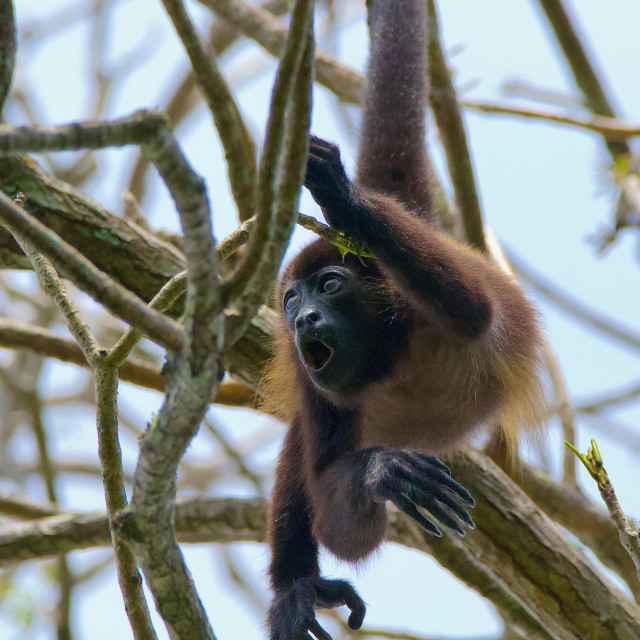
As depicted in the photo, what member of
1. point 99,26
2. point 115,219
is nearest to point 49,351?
point 115,219

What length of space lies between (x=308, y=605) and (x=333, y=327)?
1202mm

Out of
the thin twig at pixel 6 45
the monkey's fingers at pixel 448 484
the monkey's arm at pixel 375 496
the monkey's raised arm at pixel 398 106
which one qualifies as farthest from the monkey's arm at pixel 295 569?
the thin twig at pixel 6 45

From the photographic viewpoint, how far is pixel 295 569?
4039 millimetres

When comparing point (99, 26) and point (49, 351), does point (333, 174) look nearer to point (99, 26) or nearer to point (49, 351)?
point (49, 351)

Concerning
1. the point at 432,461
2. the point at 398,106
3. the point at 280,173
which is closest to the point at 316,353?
the point at 432,461

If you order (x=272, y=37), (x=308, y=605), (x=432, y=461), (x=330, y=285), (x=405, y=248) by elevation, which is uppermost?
(x=272, y=37)

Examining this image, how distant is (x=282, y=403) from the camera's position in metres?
4.60

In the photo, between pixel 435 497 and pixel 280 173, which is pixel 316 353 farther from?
pixel 280 173

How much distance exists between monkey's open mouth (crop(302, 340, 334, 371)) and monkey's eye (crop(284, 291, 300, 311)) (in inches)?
11.3

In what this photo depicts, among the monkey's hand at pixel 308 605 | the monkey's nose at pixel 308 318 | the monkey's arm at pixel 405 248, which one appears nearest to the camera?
the monkey's arm at pixel 405 248

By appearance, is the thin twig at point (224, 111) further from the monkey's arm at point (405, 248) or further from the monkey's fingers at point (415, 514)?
the monkey's fingers at point (415, 514)

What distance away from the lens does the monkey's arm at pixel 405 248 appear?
3.07m

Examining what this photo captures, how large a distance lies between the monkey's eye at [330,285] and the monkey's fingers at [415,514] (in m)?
1.23

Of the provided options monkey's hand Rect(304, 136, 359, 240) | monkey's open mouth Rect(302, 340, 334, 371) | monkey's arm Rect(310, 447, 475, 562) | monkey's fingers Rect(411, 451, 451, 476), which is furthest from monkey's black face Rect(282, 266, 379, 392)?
monkey's fingers Rect(411, 451, 451, 476)
